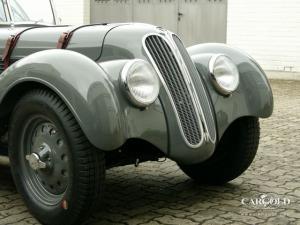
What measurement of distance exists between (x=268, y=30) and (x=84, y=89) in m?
9.90

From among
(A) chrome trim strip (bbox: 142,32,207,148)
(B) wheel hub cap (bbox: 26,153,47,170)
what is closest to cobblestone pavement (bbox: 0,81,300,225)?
(B) wheel hub cap (bbox: 26,153,47,170)

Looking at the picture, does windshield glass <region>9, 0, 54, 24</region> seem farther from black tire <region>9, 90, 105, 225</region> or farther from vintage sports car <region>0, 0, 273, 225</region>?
black tire <region>9, 90, 105, 225</region>

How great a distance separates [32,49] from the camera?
158 inches

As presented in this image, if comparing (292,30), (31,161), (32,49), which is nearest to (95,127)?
(31,161)

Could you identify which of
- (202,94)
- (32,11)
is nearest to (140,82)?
(202,94)

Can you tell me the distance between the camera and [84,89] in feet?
10.3

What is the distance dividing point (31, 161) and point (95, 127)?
0.66 m

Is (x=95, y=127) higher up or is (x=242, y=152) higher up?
(x=95, y=127)

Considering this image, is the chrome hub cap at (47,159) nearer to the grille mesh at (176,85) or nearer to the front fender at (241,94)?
the grille mesh at (176,85)

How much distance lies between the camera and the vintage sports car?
3141 millimetres

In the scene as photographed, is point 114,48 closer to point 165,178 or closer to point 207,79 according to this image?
point 207,79

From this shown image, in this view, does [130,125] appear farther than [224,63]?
No

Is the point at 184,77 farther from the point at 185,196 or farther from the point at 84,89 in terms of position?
the point at 185,196
